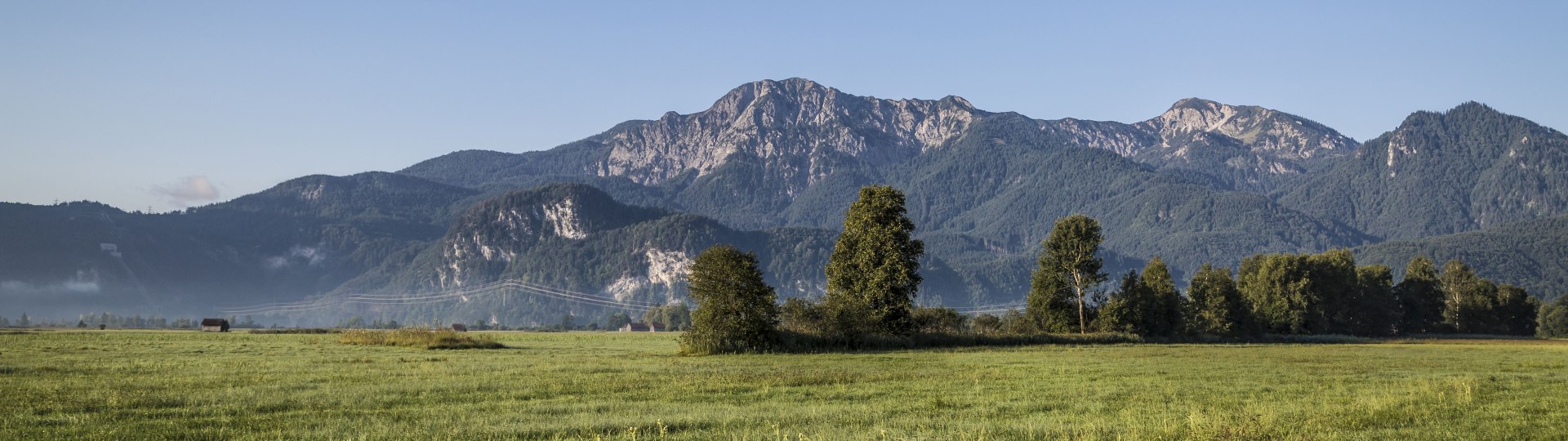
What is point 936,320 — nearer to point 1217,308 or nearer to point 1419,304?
point 1217,308

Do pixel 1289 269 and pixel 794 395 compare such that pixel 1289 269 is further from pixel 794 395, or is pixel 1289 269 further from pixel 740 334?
pixel 794 395

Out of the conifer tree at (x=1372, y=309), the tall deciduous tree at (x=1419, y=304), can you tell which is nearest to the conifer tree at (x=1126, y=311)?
the conifer tree at (x=1372, y=309)

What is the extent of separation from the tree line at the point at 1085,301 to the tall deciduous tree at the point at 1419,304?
8.0 inches

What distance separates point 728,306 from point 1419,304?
11353 centimetres

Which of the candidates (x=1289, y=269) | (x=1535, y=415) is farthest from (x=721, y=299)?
(x=1289, y=269)

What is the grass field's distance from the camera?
61.0ft

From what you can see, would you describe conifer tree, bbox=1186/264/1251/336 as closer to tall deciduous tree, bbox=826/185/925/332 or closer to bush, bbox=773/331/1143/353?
bush, bbox=773/331/1143/353

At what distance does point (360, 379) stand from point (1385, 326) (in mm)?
123286

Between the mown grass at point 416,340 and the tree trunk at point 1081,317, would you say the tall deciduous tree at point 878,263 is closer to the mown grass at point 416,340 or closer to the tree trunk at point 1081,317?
the tree trunk at point 1081,317

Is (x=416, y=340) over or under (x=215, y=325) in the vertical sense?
under

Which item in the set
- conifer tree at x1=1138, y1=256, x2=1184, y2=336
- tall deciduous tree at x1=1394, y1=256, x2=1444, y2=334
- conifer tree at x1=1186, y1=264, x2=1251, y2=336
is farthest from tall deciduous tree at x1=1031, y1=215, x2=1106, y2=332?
tall deciduous tree at x1=1394, y1=256, x2=1444, y2=334

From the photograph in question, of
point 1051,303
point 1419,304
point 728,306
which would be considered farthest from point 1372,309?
point 728,306

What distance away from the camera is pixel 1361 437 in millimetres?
18188

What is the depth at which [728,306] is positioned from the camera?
5459 centimetres
